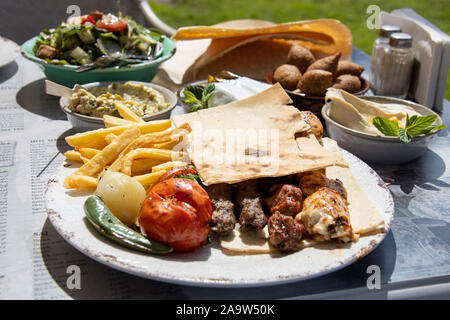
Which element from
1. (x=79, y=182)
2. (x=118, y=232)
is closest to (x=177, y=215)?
(x=118, y=232)

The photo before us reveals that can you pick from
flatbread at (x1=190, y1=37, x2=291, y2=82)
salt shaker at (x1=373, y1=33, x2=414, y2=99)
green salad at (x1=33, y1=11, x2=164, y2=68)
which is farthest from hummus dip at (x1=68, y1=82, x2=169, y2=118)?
salt shaker at (x1=373, y1=33, x2=414, y2=99)

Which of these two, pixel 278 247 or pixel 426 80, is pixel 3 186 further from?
pixel 426 80

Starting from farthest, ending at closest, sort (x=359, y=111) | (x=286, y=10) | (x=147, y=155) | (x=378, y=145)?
(x=286, y=10), (x=359, y=111), (x=378, y=145), (x=147, y=155)

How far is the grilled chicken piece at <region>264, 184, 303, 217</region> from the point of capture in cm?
136

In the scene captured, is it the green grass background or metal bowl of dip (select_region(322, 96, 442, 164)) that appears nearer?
metal bowl of dip (select_region(322, 96, 442, 164))

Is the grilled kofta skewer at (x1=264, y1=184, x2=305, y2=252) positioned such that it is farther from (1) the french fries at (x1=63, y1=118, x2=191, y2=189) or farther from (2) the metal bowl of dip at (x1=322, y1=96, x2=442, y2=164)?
(2) the metal bowl of dip at (x1=322, y1=96, x2=442, y2=164)

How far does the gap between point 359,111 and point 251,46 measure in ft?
3.75

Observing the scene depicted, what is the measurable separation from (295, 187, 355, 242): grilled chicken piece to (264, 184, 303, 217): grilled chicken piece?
0.03m

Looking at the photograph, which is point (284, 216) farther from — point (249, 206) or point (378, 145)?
point (378, 145)

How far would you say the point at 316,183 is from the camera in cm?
145

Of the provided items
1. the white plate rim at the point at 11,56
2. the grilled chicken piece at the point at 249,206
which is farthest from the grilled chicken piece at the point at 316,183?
the white plate rim at the point at 11,56

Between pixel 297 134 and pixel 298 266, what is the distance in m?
0.67
